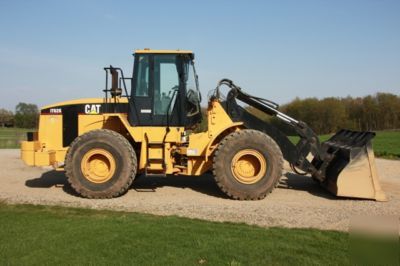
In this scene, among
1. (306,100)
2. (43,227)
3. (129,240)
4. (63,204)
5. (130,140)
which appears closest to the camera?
(129,240)

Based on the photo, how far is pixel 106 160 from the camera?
923 centimetres

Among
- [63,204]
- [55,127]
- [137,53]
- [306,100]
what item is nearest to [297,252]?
[63,204]

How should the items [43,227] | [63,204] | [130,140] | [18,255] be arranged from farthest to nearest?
[130,140]
[63,204]
[43,227]
[18,255]

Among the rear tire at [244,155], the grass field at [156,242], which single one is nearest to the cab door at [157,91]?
Answer: the rear tire at [244,155]

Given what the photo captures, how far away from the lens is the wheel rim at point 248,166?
895 centimetres

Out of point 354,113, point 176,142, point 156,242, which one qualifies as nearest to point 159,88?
point 176,142

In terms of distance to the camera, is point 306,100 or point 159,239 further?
point 306,100

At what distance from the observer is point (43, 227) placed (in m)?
6.29

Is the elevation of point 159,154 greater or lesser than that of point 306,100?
lesser

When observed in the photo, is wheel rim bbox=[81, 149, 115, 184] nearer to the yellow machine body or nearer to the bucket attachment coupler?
the yellow machine body

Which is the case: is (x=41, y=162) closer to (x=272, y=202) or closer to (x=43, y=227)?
(x=43, y=227)

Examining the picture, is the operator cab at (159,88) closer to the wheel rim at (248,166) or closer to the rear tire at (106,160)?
the rear tire at (106,160)

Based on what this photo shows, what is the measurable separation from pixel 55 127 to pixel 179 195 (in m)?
3.51

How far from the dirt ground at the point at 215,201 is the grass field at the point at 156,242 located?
33.3 inches
